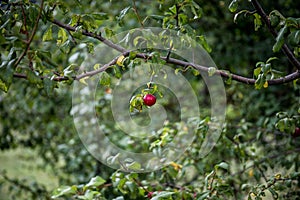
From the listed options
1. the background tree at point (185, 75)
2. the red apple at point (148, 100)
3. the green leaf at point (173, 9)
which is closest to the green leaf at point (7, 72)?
the background tree at point (185, 75)

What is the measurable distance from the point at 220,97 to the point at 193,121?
33.5 inches

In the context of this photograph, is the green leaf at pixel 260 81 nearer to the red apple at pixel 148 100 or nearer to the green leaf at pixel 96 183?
the red apple at pixel 148 100

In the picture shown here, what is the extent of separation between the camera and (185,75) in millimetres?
3000

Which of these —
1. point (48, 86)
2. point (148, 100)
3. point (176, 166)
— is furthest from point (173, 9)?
point (176, 166)

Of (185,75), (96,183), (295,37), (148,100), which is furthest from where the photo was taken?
(185,75)

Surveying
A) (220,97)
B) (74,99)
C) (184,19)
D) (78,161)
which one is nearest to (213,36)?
(220,97)

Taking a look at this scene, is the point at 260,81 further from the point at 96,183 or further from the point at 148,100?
the point at 96,183

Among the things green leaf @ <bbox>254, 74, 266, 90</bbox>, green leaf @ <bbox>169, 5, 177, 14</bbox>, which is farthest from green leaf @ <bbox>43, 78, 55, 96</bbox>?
green leaf @ <bbox>254, 74, 266, 90</bbox>

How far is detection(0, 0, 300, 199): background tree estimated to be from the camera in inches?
51.0

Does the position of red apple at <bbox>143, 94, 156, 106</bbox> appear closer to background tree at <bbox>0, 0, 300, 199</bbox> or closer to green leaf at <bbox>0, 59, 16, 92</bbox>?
background tree at <bbox>0, 0, 300, 199</bbox>

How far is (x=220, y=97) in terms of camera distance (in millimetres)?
2920

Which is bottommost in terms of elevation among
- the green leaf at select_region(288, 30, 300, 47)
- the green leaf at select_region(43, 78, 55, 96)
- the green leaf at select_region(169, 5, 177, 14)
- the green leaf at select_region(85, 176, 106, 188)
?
the green leaf at select_region(85, 176, 106, 188)

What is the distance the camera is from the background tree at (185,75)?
129 cm

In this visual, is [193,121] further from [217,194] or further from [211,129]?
[217,194]
